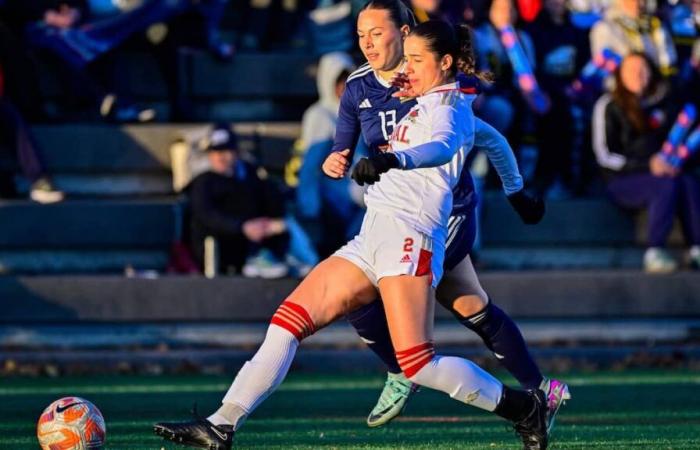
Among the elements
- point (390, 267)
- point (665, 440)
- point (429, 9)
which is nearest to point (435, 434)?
point (665, 440)

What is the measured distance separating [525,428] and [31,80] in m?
7.64

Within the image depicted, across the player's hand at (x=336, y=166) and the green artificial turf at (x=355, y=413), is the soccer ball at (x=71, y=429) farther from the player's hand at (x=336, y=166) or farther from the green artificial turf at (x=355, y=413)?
the player's hand at (x=336, y=166)

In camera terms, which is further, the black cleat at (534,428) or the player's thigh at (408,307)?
the black cleat at (534,428)

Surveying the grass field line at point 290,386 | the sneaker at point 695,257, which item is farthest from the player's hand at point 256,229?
the sneaker at point 695,257

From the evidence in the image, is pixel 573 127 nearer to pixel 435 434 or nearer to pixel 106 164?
pixel 106 164

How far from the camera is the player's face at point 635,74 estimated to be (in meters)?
13.7

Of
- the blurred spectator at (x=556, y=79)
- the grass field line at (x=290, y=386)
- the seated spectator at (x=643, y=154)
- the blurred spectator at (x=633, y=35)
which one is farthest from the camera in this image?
the blurred spectator at (x=633, y=35)

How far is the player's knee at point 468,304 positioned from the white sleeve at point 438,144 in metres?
1.07

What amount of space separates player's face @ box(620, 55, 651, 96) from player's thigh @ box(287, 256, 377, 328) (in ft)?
24.3

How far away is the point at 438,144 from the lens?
6293 millimetres

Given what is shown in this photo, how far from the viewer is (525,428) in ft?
22.7

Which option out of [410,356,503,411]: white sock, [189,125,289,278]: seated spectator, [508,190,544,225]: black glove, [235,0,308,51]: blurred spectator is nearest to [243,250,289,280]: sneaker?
[189,125,289,278]: seated spectator

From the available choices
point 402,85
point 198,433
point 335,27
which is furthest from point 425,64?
point 335,27

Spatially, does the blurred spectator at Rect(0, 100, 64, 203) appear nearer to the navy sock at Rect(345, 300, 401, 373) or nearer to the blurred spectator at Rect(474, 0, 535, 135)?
the blurred spectator at Rect(474, 0, 535, 135)
